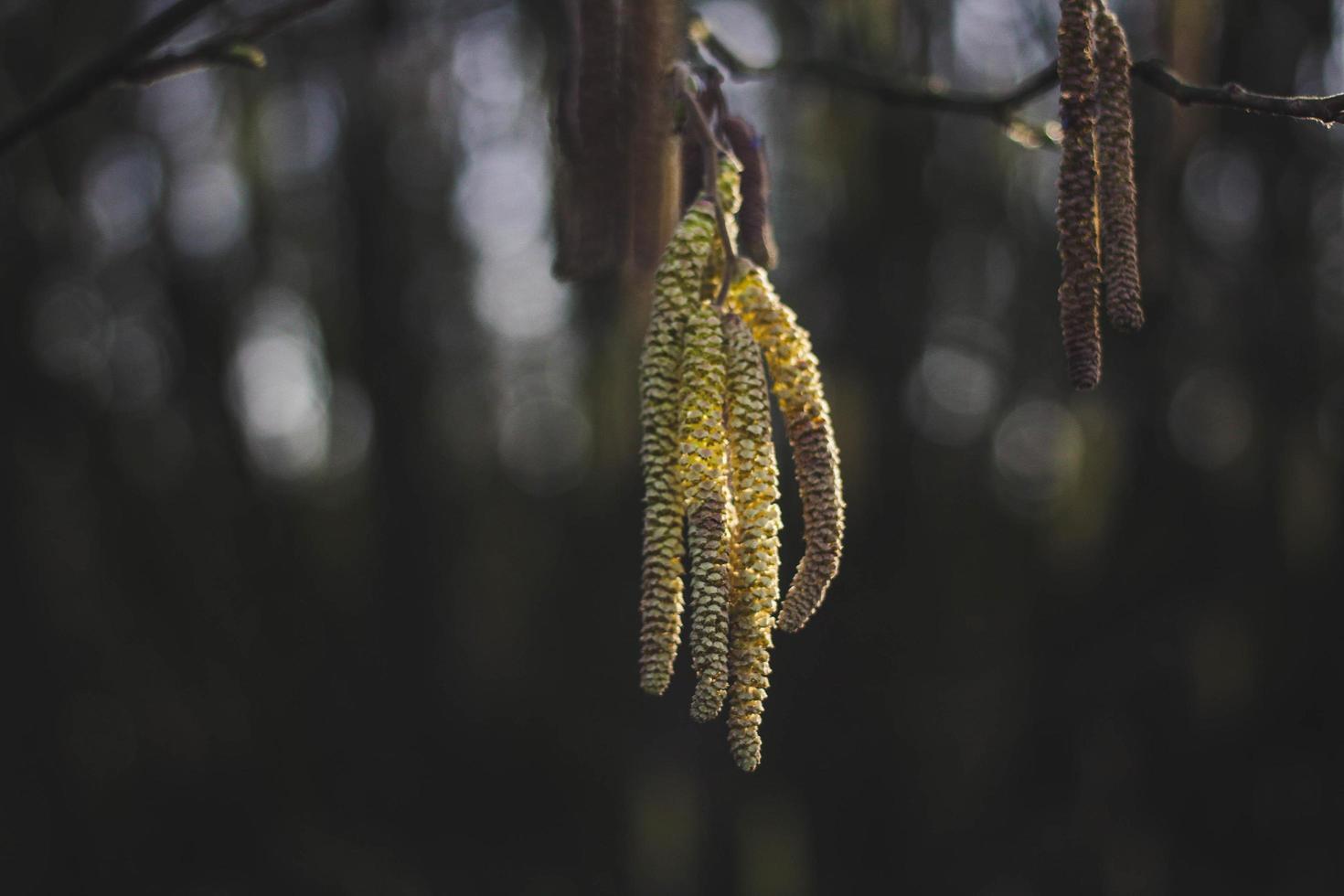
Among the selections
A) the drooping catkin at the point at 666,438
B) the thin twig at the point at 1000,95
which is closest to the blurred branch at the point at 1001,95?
the thin twig at the point at 1000,95

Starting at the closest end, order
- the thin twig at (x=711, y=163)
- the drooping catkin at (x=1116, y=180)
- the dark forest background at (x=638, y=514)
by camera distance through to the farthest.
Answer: the drooping catkin at (x=1116, y=180)
the thin twig at (x=711, y=163)
the dark forest background at (x=638, y=514)

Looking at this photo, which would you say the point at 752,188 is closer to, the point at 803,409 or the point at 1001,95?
the point at 803,409

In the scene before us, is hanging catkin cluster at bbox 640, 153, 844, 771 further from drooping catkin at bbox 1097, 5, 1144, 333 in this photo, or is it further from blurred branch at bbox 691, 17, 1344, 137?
blurred branch at bbox 691, 17, 1344, 137

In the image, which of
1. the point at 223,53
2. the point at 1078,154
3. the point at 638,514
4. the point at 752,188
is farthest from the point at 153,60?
the point at 638,514

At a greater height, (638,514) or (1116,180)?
(1116,180)

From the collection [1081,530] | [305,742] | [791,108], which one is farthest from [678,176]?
[305,742]

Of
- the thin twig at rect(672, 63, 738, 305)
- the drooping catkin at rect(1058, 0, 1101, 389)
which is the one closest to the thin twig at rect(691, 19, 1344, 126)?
the drooping catkin at rect(1058, 0, 1101, 389)

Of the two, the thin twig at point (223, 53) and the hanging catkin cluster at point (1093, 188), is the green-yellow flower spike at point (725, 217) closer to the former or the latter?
the hanging catkin cluster at point (1093, 188)
